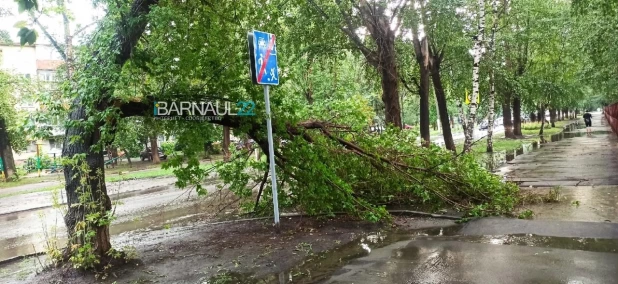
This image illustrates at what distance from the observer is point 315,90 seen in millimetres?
32344

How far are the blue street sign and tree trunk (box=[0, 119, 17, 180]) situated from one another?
26348mm

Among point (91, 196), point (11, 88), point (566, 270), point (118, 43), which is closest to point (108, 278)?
point (91, 196)

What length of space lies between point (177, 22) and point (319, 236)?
12.6ft

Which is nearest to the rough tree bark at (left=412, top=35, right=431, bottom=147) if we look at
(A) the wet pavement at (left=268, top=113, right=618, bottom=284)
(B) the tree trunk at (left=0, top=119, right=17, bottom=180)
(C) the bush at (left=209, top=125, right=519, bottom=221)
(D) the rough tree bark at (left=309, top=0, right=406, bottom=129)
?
(D) the rough tree bark at (left=309, top=0, right=406, bottom=129)

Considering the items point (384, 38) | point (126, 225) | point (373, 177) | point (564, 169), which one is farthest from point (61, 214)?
point (564, 169)

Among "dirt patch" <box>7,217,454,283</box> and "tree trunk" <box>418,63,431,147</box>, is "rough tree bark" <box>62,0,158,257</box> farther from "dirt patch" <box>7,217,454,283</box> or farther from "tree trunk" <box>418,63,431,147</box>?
"tree trunk" <box>418,63,431,147</box>

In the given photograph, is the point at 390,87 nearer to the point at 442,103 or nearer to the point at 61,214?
the point at 442,103

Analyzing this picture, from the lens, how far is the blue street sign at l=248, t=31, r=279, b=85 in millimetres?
6309

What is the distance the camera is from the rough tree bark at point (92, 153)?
5855 millimetres

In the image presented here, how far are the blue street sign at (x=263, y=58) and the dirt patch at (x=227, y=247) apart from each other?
2.43 m

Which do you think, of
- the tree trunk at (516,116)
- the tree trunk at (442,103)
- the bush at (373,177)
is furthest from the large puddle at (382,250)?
the tree trunk at (516,116)

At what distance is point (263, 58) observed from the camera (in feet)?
21.2

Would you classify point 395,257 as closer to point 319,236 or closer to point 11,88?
point 319,236

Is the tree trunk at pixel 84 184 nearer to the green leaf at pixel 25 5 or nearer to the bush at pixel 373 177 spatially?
the bush at pixel 373 177
